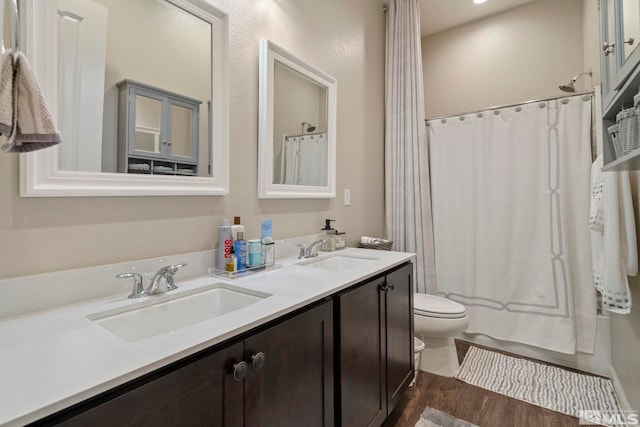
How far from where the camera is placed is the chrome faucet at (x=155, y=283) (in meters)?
0.96

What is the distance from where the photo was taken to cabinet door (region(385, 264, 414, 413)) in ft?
4.77

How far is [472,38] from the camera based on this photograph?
2861 millimetres

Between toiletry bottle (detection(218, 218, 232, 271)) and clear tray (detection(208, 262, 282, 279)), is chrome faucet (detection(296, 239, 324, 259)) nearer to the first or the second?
clear tray (detection(208, 262, 282, 279))

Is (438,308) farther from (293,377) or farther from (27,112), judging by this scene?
(27,112)

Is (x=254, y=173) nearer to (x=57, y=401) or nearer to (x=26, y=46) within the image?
(x=26, y=46)

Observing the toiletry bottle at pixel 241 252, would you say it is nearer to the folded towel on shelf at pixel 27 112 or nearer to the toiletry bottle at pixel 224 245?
the toiletry bottle at pixel 224 245

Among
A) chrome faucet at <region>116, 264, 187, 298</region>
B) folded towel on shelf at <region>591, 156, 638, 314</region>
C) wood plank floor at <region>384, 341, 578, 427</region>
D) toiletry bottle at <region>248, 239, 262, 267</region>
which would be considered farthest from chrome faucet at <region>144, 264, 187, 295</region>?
folded towel on shelf at <region>591, 156, 638, 314</region>

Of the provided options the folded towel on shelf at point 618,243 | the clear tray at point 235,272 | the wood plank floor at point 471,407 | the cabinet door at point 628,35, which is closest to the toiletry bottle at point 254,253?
the clear tray at point 235,272

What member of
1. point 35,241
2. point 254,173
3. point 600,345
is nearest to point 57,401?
point 35,241

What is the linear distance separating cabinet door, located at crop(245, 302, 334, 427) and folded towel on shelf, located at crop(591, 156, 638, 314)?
1474 millimetres

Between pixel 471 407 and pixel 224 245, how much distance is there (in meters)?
1.61

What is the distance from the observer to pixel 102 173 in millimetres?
979

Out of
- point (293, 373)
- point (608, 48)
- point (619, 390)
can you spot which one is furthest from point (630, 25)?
point (619, 390)

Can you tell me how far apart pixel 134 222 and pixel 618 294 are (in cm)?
217
